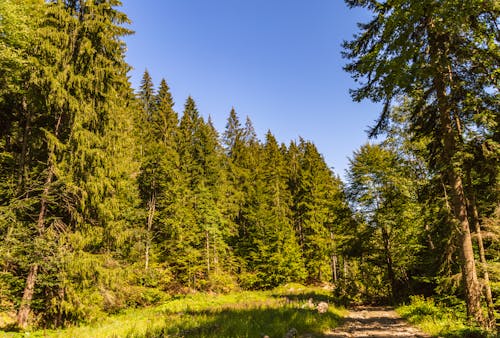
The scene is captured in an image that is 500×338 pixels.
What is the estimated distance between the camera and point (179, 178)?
29000 millimetres

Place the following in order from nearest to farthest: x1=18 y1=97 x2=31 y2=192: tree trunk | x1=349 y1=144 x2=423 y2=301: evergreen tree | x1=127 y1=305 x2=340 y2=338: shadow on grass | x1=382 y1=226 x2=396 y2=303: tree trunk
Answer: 1. x1=127 y1=305 x2=340 y2=338: shadow on grass
2. x1=18 y1=97 x2=31 y2=192: tree trunk
3. x1=349 y1=144 x2=423 y2=301: evergreen tree
4. x1=382 y1=226 x2=396 y2=303: tree trunk

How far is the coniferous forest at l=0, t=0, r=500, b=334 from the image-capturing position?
747 centimetres

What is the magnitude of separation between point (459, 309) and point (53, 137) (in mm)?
18105

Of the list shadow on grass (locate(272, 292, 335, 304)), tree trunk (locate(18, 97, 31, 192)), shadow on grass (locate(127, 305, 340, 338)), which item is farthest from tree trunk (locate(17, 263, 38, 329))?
shadow on grass (locate(272, 292, 335, 304))

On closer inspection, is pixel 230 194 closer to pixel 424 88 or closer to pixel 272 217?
pixel 272 217

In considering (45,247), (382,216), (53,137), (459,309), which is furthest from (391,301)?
(53,137)

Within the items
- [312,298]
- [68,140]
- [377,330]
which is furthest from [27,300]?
[312,298]

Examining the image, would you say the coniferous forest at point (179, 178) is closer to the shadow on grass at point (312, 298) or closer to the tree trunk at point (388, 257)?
the tree trunk at point (388, 257)

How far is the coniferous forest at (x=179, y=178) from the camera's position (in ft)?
24.5

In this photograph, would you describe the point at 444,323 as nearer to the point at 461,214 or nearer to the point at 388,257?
the point at 461,214

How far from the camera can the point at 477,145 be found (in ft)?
26.0

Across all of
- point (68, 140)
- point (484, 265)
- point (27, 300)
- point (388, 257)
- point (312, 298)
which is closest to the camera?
point (484, 265)

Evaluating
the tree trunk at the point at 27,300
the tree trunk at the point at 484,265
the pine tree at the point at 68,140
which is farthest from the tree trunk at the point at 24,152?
the tree trunk at the point at 484,265

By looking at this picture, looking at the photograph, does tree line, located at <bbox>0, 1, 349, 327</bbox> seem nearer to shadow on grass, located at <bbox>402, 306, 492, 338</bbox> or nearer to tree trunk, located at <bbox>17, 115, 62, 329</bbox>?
tree trunk, located at <bbox>17, 115, 62, 329</bbox>
